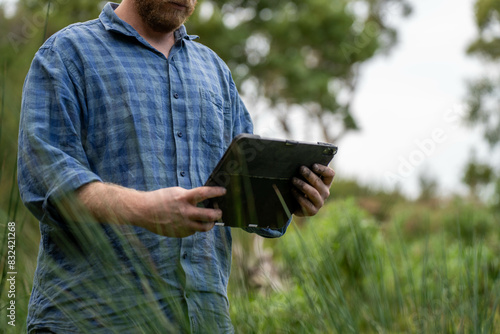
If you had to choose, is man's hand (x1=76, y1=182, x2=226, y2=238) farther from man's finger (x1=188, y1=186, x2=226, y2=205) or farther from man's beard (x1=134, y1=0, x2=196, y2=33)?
man's beard (x1=134, y1=0, x2=196, y2=33)

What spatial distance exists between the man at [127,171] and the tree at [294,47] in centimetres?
1099

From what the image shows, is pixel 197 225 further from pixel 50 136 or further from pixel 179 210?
pixel 50 136

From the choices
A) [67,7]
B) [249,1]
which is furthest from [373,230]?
[249,1]

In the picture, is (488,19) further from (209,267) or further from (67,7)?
(209,267)

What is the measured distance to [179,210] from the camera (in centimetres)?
117

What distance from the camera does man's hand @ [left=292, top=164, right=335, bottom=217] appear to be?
1362mm

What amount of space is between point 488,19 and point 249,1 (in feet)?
19.3

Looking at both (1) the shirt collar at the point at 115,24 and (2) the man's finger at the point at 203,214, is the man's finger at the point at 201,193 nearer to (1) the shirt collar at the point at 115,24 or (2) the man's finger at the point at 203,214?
(2) the man's finger at the point at 203,214

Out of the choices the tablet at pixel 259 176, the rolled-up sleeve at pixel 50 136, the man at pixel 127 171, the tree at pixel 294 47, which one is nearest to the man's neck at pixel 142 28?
the man at pixel 127 171

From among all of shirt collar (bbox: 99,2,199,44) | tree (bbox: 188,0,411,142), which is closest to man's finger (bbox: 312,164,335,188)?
shirt collar (bbox: 99,2,199,44)

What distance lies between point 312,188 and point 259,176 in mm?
151

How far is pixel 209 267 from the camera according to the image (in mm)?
1524

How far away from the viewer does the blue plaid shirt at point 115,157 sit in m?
1.31

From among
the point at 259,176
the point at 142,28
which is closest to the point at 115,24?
the point at 142,28
